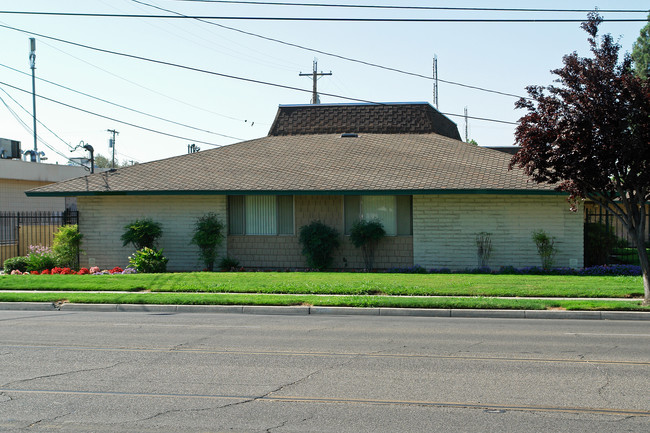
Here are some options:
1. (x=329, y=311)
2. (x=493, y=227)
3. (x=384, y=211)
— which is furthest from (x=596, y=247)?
(x=329, y=311)

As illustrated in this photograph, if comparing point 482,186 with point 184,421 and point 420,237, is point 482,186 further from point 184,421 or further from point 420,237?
A: point 184,421

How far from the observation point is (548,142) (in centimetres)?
1513

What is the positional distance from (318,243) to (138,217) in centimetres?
648

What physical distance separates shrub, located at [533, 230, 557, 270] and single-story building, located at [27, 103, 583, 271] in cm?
27

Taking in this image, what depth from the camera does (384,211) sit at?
72.8ft

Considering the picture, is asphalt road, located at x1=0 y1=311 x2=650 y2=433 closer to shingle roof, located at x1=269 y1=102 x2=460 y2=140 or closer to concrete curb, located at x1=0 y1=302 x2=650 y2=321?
concrete curb, located at x1=0 y1=302 x2=650 y2=321

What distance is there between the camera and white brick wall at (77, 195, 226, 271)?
22.7 metres

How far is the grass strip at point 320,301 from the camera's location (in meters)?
14.4

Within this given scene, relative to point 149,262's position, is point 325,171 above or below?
above

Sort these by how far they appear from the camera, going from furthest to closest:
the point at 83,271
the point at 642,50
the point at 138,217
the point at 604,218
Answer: the point at 642,50, the point at 604,218, the point at 138,217, the point at 83,271

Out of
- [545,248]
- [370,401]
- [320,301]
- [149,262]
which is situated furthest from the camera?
[149,262]

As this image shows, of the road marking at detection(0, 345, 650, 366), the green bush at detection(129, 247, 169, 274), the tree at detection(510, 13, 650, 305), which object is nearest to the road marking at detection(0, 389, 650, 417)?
the road marking at detection(0, 345, 650, 366)

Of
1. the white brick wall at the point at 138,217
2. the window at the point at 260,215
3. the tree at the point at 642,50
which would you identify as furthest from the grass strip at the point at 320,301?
the tree at the point at 642,50

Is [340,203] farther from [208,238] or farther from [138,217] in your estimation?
[138,217]
